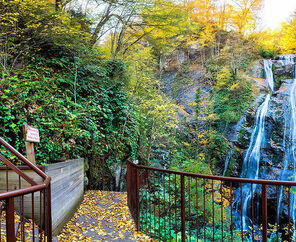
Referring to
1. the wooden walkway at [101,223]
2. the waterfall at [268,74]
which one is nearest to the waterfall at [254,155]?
the waterfall at [268,74]

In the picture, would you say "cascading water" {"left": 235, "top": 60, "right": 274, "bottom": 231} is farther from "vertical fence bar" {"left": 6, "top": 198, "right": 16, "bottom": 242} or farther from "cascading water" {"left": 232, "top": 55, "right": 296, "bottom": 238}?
"vertical fence bar" {"left": 6, "top": 198, "right": 16, "bottom": 242}

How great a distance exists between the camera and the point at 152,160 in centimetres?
1043

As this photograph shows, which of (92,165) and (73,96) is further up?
(73,96)

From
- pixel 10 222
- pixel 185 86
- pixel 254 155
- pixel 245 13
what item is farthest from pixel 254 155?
pixel 245 13

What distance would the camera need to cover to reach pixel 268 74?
16.5m

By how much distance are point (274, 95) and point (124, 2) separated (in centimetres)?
1199

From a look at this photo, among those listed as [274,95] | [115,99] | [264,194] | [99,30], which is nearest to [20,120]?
[115,99]

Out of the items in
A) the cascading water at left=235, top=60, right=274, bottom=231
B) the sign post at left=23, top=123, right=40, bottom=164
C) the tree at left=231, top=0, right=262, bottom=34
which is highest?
the tree at left=231, top=0, right=262, bottom=34

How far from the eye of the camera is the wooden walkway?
343cm

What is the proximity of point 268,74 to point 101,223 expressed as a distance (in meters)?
17.8

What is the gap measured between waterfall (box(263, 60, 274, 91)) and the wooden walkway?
15328 mm

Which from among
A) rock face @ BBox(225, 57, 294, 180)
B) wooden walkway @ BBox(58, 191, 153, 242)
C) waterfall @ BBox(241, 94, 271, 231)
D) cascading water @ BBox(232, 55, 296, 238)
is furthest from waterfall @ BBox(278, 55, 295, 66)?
wooden walkway @ BBox(58, 191, 153, 242)

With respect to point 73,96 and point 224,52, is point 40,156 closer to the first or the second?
point 73,96

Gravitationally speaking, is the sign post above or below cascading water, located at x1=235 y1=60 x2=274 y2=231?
above
